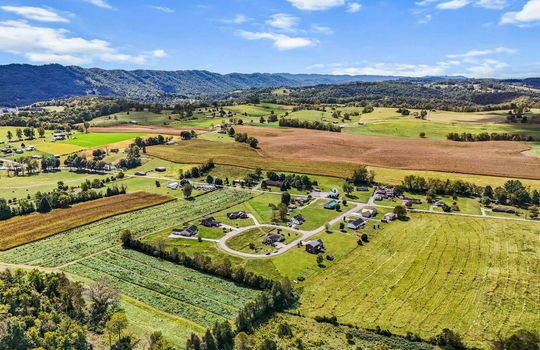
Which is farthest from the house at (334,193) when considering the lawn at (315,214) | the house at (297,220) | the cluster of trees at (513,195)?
the cluster of trees at (513,195)

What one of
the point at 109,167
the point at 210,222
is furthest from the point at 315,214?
the point at 109,167

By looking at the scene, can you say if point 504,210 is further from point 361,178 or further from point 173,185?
point 173,185

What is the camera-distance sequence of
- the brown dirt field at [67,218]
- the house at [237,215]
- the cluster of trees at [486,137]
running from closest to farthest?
the brown dirt field at [67,218] → the house at [237,215] → the cluster of trees at [486,137]

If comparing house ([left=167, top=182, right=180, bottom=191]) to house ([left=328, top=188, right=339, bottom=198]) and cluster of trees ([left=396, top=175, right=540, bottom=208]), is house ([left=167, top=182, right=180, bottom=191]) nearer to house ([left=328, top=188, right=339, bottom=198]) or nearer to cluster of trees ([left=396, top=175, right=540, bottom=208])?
house ([left=328, top=188, right=339, bottom=198])

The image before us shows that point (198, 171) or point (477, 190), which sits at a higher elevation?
point (198, 171)

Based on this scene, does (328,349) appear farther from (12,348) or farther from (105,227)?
(105,227)

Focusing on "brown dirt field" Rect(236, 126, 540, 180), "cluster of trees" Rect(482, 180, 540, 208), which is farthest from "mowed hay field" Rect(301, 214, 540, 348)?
"brown dirt field" Rect(236, 126, 540, 180)

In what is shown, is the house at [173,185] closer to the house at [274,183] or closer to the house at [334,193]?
the house at [274,183]
